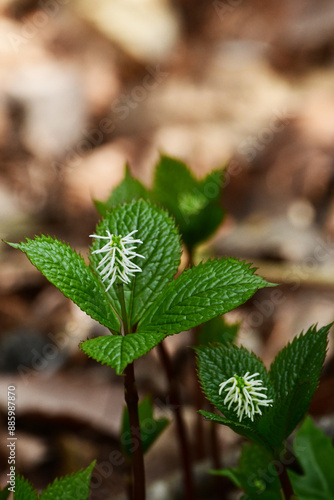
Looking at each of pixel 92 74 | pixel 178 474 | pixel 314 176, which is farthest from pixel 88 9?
pixel 178 474

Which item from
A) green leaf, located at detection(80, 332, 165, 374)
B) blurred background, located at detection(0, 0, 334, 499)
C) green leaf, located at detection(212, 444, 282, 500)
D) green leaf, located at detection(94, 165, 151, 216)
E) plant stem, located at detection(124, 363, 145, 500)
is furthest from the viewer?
blurred background, located at detection(0, 0, 334, 499)

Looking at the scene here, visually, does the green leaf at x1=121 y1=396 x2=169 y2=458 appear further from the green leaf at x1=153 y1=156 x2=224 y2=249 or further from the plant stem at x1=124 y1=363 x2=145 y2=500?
the green leaf at x1=153 y1=156 x2=224 y2=249

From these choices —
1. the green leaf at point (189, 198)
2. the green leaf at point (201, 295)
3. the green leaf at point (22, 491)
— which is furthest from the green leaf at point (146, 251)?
the green leaf at point (189, 198)

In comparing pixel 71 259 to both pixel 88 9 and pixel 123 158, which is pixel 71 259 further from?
pixel 88 9

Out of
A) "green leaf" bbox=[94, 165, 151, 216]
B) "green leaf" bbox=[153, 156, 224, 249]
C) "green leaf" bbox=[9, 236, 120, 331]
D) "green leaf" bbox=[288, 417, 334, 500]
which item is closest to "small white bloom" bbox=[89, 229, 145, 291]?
"green leaf" bbox=[9, 236, 120, 331]

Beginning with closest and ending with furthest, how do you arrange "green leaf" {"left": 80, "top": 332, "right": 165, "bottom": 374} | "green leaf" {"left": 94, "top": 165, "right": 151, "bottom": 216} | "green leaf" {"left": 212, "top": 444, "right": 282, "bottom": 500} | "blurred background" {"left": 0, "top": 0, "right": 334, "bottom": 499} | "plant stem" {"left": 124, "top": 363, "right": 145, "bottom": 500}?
"green leaf" {"left": 80, "top": 332, "right": 165, "bottom": 374} → "plant stem" {"left": 124, "top": 363, "right": 145, "bottom": 500} → "green leaf" {"left": 212, "top": 444, "right": 282, "bottom": 500} → "green leaf" {"left": 94, "top": 165, "right": 151, "bottom": 216} → "blurred background" {"left": 0, "top": 0, "right": 334, "bottom": 499}

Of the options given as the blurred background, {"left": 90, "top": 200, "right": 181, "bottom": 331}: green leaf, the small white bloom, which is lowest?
the small white bloom

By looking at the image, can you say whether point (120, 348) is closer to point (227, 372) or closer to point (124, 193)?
point (227, 372)
